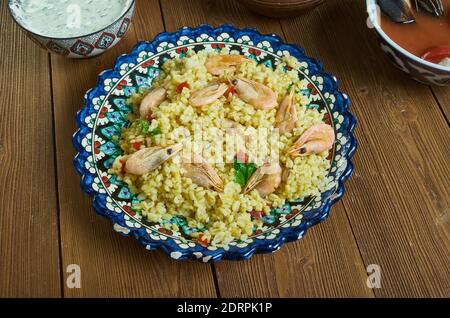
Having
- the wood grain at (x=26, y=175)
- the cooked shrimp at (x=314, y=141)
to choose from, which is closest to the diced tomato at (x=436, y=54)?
the cooked shrimp at (x=314, y=141)

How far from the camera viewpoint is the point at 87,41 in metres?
1.55

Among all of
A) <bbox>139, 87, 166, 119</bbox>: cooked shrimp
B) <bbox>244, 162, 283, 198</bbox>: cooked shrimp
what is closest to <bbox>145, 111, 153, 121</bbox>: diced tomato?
<bbox>139, 87, 166, 119</bbox>: cooked shrimp

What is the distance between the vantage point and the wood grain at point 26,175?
4.21 ft

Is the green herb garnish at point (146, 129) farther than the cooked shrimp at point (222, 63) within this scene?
No

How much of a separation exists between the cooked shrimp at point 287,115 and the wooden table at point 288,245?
0.78 feet

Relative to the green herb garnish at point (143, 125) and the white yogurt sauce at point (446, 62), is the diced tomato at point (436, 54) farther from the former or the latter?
the green herb garnish at point (143, 125)

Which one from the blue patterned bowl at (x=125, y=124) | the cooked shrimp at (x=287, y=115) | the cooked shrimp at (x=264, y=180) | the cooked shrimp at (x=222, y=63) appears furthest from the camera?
the cooked shrimp at (x=222, y=63)

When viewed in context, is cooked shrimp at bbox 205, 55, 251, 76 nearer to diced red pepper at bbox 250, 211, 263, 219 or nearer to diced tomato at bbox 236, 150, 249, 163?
diced tomato at bbox 236, 150, 249, 163

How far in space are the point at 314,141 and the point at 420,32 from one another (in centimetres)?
58

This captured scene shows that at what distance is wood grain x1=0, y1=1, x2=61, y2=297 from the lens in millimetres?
1284

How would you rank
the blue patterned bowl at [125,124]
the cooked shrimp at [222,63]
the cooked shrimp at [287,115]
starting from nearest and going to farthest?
the blue patterned bowl at [125,124], the cooked shrimp at [287,115], the cooked shrimp at [222,63]

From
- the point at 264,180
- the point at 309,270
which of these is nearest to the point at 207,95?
the point at 264,180

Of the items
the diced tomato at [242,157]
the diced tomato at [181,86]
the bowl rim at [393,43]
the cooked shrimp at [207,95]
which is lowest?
the diced tomato at [242,157]
